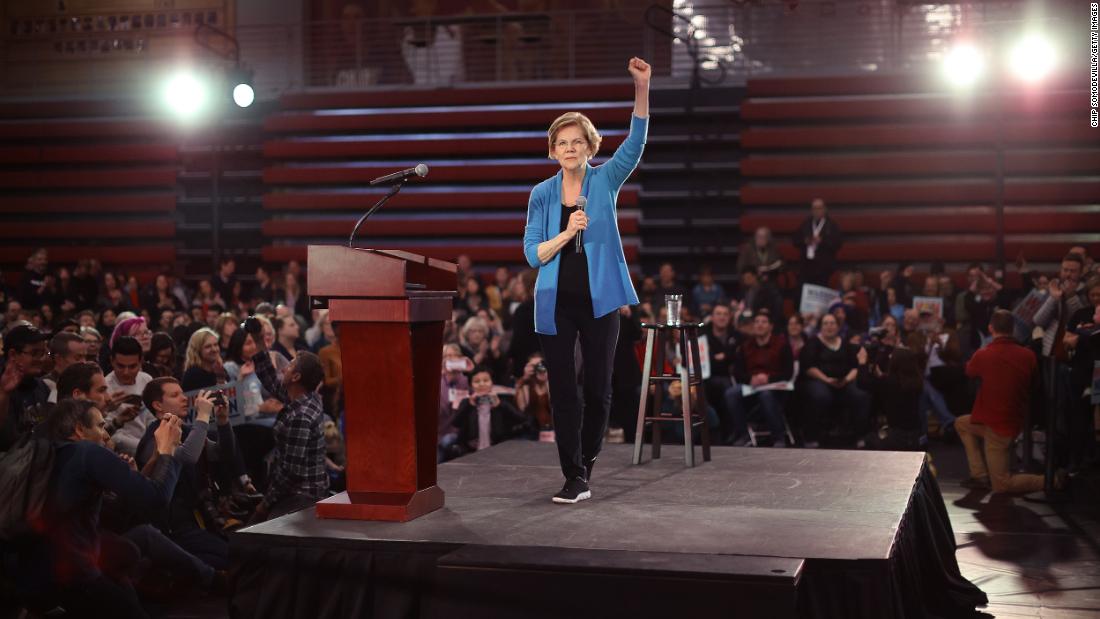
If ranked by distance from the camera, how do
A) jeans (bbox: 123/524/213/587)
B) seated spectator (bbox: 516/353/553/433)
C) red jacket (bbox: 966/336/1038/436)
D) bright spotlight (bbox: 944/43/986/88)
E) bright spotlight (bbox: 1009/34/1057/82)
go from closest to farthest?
jeans (bbox: 123/524/213/587) → red jacket (bbox: 966/336/1038/436) → seated spectator (bbox: 516/353/553/433) → bright spotlight (bbox: 944/43/986/88) → bright spotlight (bbox: 1009/34/1057/82)

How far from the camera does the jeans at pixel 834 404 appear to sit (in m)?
8.24

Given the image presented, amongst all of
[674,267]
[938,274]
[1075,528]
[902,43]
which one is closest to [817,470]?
[1075,528]

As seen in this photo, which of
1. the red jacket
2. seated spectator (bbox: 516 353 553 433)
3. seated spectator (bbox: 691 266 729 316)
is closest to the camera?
the red jacket

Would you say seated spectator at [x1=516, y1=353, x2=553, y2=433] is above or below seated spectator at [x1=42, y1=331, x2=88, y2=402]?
below

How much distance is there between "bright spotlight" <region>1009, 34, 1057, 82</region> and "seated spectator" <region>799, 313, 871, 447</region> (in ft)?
13.1

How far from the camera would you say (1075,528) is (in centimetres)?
589

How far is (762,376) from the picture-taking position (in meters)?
8.26

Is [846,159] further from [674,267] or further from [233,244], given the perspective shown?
[233,244]

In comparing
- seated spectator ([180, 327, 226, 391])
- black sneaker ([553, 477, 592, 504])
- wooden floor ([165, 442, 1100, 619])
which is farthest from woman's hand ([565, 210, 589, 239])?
seated spectator ([180, 327, 226, 391])

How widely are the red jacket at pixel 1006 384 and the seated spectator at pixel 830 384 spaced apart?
1431mm

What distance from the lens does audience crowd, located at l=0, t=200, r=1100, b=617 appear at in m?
3.85

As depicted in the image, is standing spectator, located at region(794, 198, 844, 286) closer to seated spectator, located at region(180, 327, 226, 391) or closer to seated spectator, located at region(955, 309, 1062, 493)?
seated spectator, located at region(955, 309, 1062, 493)

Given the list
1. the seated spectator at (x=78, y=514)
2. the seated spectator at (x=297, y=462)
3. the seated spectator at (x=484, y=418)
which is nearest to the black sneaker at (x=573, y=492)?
the seated spectator at (x=297, y=462)

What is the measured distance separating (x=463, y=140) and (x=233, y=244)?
9.75 feet
